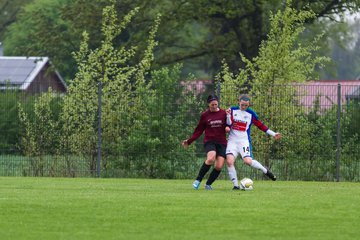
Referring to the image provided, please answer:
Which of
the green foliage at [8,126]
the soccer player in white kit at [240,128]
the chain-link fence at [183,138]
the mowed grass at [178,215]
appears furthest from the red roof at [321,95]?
the mowed grass at [178,215]

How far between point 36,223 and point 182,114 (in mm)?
15090

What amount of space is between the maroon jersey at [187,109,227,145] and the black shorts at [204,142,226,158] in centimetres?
6

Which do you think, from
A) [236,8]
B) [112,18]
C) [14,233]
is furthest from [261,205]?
[236,8]

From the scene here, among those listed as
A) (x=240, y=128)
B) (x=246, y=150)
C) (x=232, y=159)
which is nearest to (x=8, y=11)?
(x=240, y=128)

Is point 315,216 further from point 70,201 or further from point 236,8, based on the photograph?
point 236,8

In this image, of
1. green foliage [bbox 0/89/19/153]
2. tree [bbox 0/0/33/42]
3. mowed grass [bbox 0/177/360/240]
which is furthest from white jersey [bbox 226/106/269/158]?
tree [bbox 0/0/33/42]

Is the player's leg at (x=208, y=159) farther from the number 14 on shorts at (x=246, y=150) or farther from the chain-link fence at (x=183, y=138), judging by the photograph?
the chain-link fence at (x=183, y=138)

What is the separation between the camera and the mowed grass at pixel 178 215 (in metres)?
12.9

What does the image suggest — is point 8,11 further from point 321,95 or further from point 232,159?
point 232,159

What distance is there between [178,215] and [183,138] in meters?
14.1

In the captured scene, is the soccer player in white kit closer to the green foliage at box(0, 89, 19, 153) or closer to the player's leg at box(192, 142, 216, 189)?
the player's leg at box(192, 142, 216, 189)

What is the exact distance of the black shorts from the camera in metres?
21.3

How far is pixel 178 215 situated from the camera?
48.4 feet

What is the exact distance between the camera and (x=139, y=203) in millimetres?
16438
